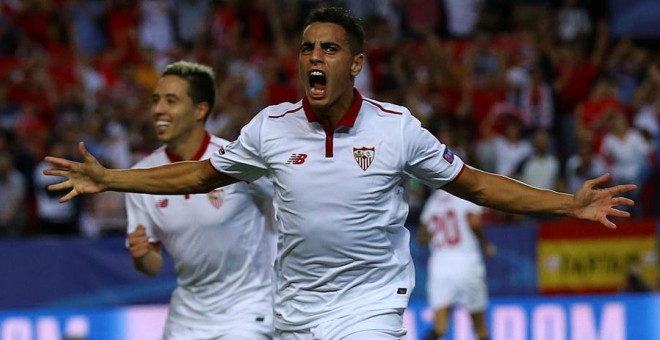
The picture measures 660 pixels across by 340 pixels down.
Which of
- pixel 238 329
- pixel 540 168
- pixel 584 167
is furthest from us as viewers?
pixel 540 168

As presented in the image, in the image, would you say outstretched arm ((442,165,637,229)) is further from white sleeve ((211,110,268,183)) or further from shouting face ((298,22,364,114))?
white sleeve ((211,110,268,183))

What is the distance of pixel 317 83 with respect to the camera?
5.71m

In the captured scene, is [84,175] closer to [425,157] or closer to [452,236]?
[425,157]

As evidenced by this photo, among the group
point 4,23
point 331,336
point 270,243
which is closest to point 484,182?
point 331,336

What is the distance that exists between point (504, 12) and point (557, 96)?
214 cm

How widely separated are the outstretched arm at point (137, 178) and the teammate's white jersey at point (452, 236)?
6.39 m

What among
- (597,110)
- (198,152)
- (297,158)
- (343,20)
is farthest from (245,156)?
(597,110)

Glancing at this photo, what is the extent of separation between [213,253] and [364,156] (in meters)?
1.56

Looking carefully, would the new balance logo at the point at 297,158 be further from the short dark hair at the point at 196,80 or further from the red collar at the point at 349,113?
the short dark hair at the point at 196,80

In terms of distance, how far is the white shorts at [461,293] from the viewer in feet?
39.8

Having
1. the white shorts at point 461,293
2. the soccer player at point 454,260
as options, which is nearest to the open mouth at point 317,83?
the soccer player at point 454,260

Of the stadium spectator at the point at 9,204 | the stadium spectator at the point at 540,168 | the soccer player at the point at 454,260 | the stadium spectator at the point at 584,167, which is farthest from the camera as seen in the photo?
the stadium spectator at the point at 540,168

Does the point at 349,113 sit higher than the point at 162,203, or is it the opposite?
the point at 349,113

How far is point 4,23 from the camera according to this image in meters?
16.5
